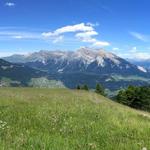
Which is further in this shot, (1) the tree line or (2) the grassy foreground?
(1) the tree line

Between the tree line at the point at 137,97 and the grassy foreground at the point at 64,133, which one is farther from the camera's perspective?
the tree line at the point at 137,97

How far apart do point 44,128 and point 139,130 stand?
3.22 m

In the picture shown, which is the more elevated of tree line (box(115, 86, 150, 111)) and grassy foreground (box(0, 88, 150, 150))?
grassy foreground (box(0, 88, 150, 150))

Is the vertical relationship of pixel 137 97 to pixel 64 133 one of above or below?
below

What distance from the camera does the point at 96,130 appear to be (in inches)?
456

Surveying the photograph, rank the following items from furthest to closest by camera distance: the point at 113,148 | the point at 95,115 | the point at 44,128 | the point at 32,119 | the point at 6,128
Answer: the point at 95,115, the point at 32,119, the point at 44,128, the point at 6,128, the point at 113,148

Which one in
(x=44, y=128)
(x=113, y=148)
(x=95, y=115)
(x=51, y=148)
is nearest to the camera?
(x=51, y=148)

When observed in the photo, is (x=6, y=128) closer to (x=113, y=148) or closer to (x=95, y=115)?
(x=113, y=148)

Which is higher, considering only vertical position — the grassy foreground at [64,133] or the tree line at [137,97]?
the grassy foreground at [64,133]

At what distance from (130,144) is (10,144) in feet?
10.3

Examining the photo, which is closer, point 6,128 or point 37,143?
point 37,143

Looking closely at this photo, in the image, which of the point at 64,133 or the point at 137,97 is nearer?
the point at 64,133

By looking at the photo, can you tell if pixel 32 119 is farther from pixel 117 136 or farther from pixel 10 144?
pixel 10 144

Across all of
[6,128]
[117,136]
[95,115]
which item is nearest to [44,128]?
[6,128]
